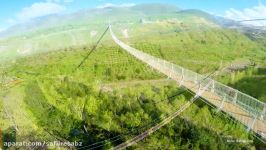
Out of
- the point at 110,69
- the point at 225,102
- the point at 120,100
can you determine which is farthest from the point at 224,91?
the point at 110,69

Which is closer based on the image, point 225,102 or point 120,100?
point 225,102

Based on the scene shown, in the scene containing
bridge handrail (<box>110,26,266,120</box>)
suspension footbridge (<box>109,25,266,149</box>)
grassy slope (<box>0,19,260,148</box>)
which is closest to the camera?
suspension footbridge (<box>109,25,266,149</box>)

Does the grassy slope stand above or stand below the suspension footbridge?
below

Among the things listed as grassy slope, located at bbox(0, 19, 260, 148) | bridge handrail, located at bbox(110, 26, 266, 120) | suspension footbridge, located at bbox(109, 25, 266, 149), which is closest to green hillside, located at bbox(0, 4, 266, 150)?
grassy slope, located at bbox(0, 19, 260, 148)

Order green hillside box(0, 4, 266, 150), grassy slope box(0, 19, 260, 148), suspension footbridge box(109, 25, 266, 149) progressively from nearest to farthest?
suspension footbridge box(109, 25, 266, 149) < green hillside box(0, 4, 266, 150) < grassy slope box(0, 19, 260, 148)

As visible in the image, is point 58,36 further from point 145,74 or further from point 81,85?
point 81,85

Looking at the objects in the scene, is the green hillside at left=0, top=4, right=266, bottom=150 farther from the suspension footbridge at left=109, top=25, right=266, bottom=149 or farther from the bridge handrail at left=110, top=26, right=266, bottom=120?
the bridge handrail at left=110, top=26, right=266, bottom=120

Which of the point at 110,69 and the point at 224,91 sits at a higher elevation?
the point at 224,91

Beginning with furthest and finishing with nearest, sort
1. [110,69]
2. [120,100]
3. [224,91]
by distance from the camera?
[110,69]
[120,100]
[224,91]

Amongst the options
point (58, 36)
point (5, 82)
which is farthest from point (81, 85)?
point (58, 36)

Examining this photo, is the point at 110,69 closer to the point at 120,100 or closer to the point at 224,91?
the point at 120,100

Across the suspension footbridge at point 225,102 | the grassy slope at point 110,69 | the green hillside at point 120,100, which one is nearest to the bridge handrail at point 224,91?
the suspension footbridge at point 225,102
